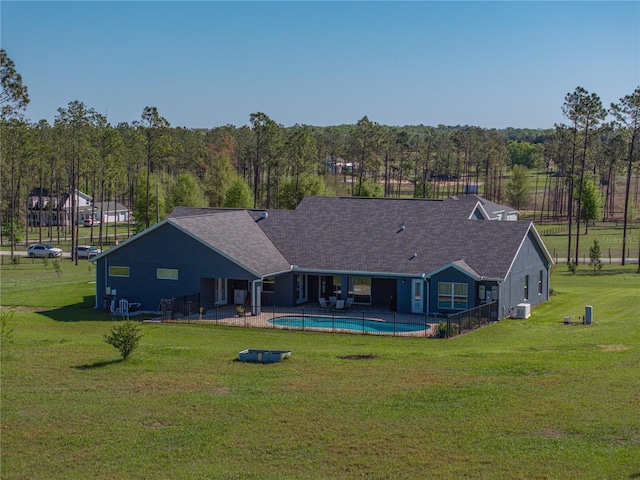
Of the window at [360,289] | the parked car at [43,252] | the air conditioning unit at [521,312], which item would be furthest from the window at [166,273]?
the parked car at [43,252]

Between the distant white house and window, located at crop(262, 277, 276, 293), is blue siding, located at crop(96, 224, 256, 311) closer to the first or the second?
window, located at crop(262, 277, 276, 293)

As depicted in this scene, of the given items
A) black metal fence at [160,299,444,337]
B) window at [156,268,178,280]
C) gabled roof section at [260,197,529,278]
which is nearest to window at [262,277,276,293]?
gabled roof section at [260,197,529,278]

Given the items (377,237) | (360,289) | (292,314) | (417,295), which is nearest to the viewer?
(292,314)

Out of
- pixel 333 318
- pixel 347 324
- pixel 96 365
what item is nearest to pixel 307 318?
pixel 333 318

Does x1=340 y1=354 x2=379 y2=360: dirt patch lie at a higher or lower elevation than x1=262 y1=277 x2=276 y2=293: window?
lower

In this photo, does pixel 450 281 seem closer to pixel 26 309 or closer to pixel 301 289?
pixel 301 289

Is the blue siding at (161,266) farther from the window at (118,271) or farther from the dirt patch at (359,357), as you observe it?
the dirt patch at (359,357)
